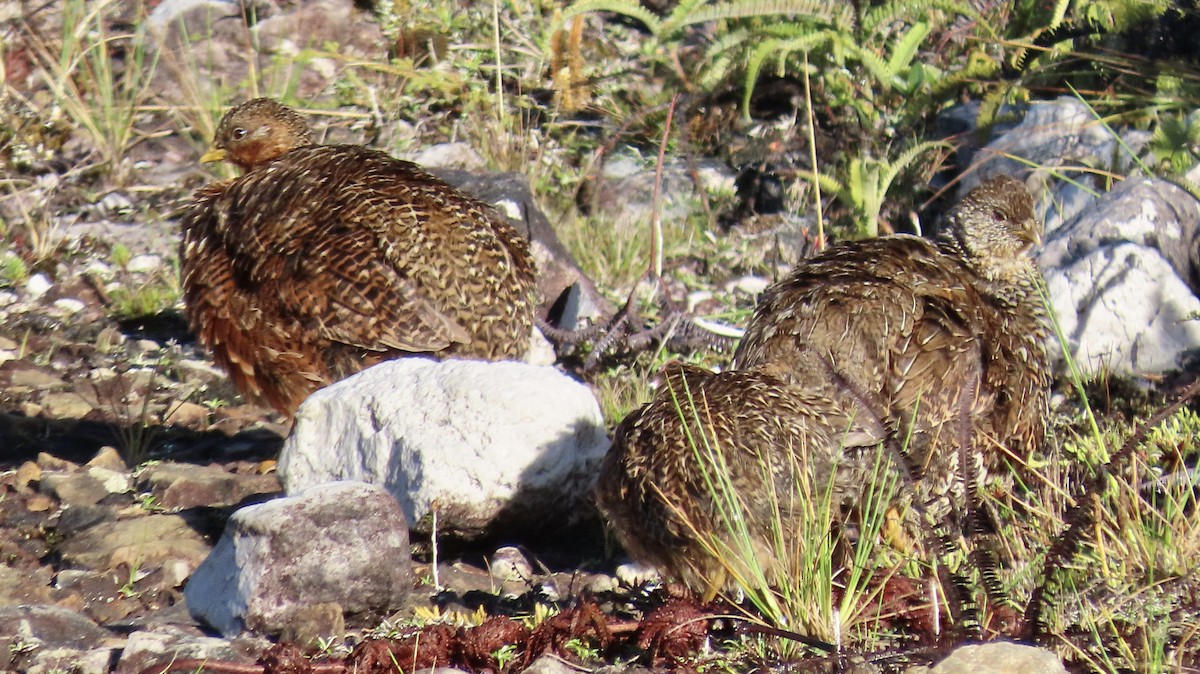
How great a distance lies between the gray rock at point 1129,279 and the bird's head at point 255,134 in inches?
141

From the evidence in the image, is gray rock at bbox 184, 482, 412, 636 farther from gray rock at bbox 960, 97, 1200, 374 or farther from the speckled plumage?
gray rock at bbox 960, 97, 1200, 374

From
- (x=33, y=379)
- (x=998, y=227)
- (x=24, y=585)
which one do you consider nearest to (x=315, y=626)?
(x=24, y=585)

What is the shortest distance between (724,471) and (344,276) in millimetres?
2282

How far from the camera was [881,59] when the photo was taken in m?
8.04

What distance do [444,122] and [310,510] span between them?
514 centimetres

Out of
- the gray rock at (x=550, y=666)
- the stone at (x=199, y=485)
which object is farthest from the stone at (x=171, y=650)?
the stone at (x=199, y=485)

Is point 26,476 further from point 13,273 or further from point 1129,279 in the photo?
point 1129,279

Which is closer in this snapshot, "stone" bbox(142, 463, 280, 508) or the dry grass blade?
the dry grass blade

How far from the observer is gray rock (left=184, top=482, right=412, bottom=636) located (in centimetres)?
420

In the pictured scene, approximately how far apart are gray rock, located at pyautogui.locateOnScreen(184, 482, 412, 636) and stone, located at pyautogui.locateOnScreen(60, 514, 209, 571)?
56cm

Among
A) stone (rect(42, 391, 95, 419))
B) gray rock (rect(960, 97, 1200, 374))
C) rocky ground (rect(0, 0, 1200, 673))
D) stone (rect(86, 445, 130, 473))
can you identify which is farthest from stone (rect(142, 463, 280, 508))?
gray rock (rect(960, 97, 1200, 374))

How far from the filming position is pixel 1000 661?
3262 millimetres

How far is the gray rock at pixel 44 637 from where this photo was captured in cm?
383

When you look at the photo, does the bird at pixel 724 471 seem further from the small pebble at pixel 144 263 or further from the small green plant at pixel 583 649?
the small pebble at pixel 144 263
